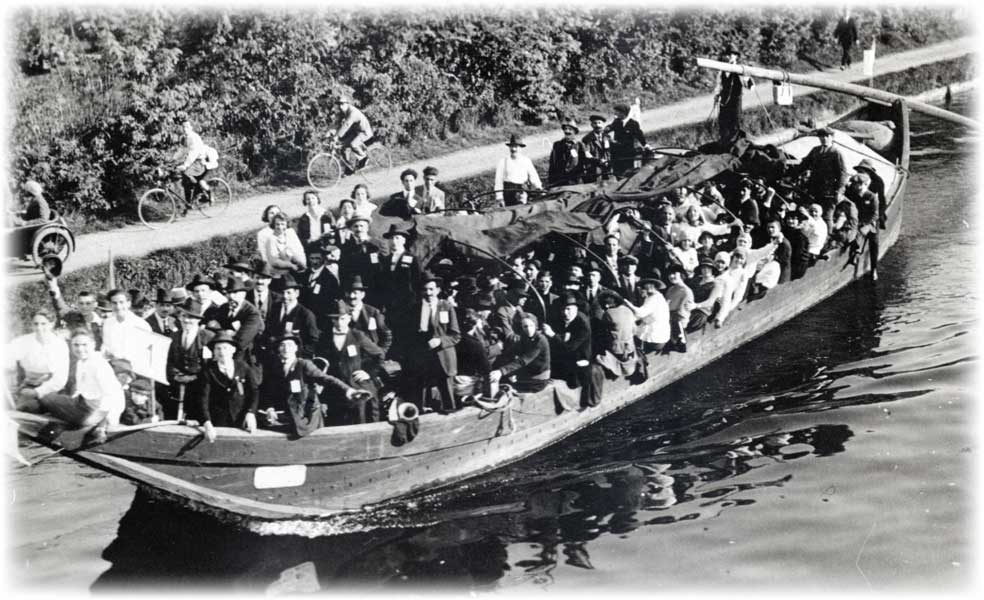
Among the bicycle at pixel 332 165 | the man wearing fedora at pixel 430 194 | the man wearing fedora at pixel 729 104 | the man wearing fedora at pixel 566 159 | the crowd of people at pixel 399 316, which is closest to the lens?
the crowd of people at pixel 399 316

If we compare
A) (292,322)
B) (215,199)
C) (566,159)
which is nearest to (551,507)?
(292,322)

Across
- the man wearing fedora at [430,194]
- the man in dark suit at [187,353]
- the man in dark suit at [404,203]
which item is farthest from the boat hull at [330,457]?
the man wearing fedora at [430,194]

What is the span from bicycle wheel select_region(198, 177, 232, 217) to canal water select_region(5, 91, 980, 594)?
5.36 metres

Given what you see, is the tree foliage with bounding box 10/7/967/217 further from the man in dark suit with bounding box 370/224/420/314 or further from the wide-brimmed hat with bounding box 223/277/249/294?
the man in dark suit with bounding box 370/224/420/314

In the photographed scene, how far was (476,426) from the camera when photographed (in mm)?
10383

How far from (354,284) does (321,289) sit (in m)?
0.99

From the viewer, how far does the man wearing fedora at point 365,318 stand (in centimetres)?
1005

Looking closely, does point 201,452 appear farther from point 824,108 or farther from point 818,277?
point 824,108

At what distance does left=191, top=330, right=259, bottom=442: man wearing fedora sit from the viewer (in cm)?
907

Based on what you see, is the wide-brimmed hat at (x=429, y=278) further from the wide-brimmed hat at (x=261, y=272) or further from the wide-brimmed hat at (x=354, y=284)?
the wide-brimmed hat at (x=261, y=272)

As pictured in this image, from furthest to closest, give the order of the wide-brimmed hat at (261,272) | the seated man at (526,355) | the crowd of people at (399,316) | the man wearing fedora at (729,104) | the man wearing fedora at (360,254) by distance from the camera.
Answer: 1. the man wearing fedora at (729,104)
2. the man wearing fedora at (360,254)
3. the seated man at (526,355)
4. the wide-brimmed hat at (261,272)
5. the crowd of people at (399,316)

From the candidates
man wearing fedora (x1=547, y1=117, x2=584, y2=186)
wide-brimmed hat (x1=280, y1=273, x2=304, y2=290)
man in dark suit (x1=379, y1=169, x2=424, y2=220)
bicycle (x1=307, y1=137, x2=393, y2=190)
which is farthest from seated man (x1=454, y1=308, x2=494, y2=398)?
bicycle (x1=307, y1=137, x2=393, y2=190)

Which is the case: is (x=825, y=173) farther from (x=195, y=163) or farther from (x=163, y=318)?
(x=163, y=318)

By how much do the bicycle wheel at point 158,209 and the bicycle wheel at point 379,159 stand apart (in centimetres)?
396
